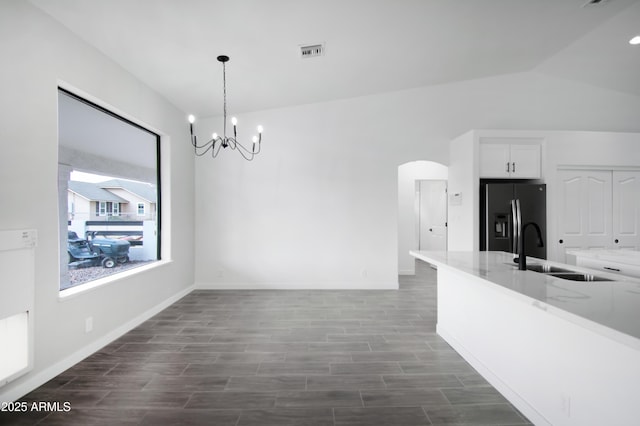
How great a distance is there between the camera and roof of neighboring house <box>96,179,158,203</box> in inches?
129

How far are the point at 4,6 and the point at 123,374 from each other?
2755 millimetres

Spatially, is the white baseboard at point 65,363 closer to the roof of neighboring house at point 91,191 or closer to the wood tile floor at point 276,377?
the wood tile floor at point 276,377

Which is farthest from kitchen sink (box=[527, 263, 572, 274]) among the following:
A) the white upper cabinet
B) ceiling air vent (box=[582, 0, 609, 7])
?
ceiling air vent (box=[582, 0, 609, 7])

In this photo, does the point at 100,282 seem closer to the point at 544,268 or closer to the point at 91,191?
the point at 91,191

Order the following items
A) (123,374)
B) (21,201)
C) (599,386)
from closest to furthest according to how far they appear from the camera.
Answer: (599,386) → (21,201) → (123,374)

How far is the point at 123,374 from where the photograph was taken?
2.43 meters

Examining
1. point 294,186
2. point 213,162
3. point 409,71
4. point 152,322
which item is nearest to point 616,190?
point 409,71

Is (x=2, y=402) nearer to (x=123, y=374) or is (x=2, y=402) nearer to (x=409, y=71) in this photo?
(x=123, y=374)

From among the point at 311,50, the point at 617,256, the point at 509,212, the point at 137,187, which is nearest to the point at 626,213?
the point at 509,212

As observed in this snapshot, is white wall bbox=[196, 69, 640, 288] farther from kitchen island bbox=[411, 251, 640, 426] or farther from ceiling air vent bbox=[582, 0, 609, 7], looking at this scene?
kitchen island bbox=[411, 251, 640, 426]

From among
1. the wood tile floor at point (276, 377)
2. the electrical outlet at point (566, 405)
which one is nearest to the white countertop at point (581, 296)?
the electrical outlet at point (566, 405)

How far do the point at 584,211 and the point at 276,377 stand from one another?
4.78 meters

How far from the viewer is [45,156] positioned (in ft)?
7.64

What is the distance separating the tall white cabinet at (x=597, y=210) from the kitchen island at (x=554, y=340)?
2476 mm
